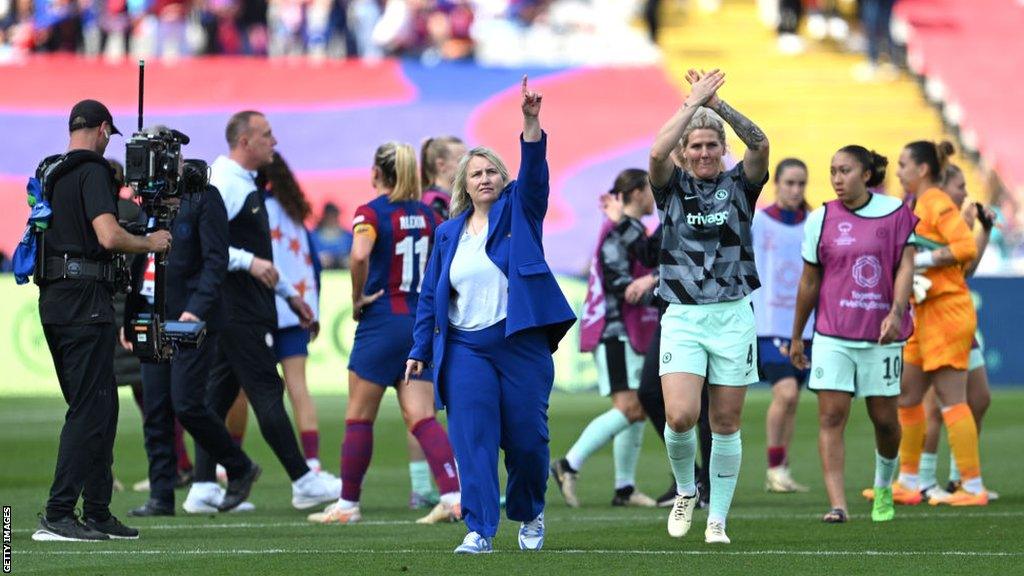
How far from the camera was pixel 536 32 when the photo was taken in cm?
3384

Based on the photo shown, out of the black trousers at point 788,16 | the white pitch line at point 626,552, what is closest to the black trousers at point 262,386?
the white pitch line at point 626,552

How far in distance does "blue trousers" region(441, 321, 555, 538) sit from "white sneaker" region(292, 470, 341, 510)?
9.28 feet

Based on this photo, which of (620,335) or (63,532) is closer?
(63,532)

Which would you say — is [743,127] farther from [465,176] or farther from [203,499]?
[203,499]

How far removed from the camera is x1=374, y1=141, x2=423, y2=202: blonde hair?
35.8 feet

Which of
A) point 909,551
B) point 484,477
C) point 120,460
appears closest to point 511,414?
point 484,477

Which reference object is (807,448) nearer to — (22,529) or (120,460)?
(120,460)

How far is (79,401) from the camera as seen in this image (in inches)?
368

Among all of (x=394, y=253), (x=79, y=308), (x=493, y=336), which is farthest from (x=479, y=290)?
(x=394, y=253)

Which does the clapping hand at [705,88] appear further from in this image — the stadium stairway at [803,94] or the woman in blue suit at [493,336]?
the stadium stairway at [803,94]

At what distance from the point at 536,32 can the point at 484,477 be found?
25.8m

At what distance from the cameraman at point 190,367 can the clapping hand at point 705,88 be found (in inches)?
125

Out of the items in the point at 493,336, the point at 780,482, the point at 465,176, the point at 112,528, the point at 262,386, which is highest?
the point at 465,176

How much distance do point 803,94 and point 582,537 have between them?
24627mm
